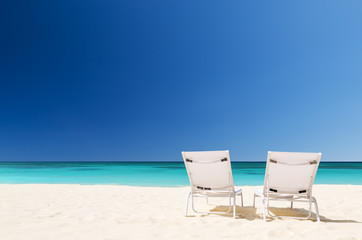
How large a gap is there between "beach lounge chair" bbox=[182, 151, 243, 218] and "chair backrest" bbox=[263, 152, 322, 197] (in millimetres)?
574

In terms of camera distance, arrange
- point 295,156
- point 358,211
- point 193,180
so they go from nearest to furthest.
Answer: point 295,156
point 193,180
point 358,211

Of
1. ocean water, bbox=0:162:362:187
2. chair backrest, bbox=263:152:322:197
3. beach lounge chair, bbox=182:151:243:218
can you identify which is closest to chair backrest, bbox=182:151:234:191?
beach lounge chair, bbox=182:151:243:218

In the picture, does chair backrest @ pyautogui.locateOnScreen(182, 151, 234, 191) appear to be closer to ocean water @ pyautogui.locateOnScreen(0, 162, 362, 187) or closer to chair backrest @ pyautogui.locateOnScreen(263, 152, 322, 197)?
chair backrest @ pyautogui.locateOnScreen(263, 152, 322, 197)

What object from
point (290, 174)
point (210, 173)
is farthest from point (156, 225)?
point (290, 174)

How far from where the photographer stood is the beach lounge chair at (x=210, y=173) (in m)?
3.96

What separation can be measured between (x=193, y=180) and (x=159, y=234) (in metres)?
1.26

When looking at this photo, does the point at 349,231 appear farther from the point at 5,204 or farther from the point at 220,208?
the point at 5,204

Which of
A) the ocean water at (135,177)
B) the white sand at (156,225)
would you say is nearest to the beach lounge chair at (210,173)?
the white sand at (156,225)


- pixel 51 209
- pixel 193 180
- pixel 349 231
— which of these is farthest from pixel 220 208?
pixel 51 209

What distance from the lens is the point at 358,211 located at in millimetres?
4828

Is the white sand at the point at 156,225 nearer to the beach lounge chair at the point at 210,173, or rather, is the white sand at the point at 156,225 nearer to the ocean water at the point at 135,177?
the beach lounge chair at the point at 210,173

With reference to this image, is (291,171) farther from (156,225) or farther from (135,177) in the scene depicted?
(135,177)

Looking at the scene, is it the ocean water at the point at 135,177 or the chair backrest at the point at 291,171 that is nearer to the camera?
the chair backrest at the point at 291,171

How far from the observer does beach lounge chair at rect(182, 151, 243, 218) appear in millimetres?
3958
